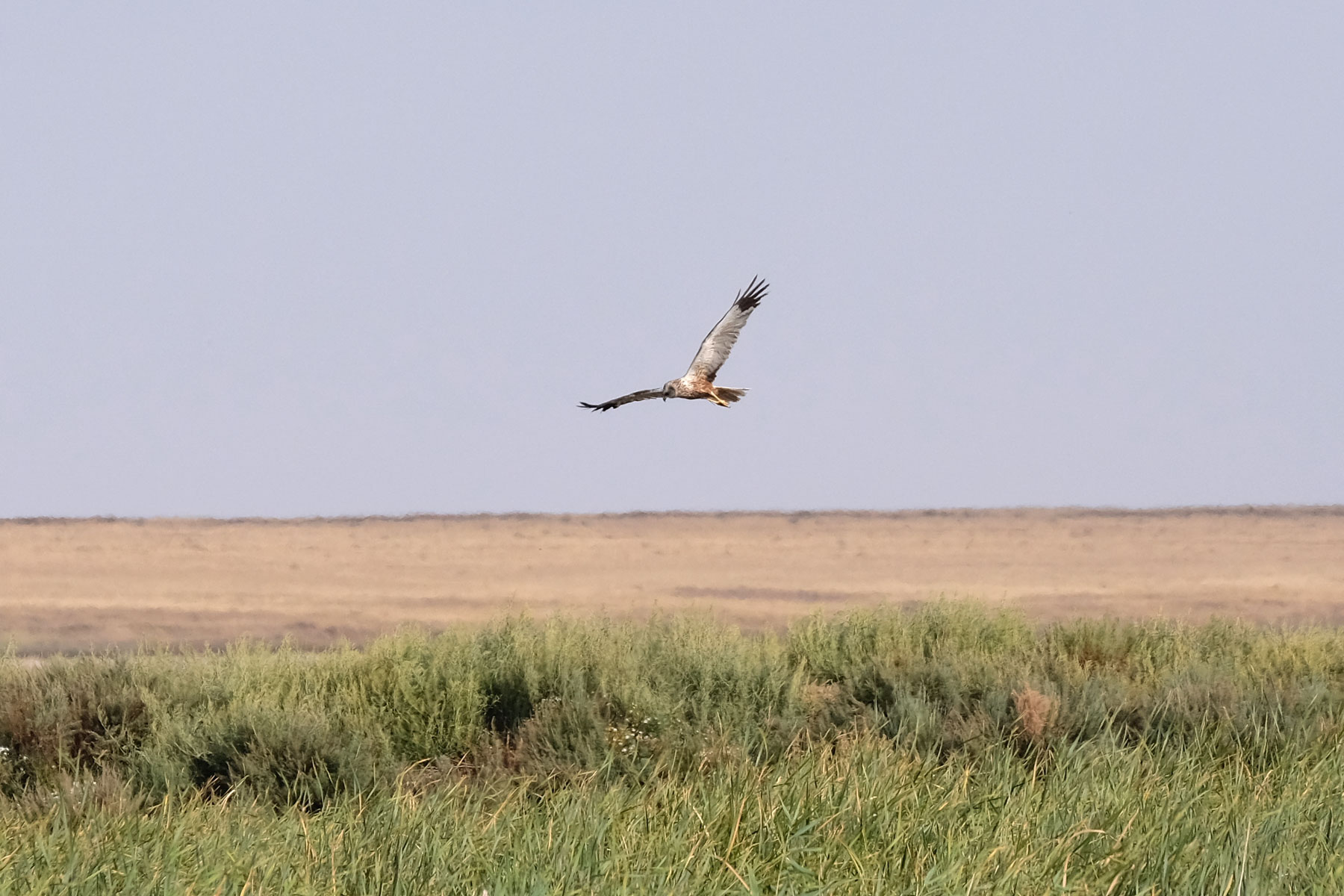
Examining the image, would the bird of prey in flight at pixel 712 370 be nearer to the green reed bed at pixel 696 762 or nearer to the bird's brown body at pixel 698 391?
the bird's brown body at pixel 698 391

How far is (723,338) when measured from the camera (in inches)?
351

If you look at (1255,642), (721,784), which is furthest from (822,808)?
(1255,642)

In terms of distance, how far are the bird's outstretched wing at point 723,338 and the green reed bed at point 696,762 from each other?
2209mm

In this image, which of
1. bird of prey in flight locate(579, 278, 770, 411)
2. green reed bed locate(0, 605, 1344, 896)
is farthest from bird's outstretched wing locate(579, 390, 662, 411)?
green reed bed locate(0, 605, 1344, 896)

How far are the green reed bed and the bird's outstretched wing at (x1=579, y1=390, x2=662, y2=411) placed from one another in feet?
6.91

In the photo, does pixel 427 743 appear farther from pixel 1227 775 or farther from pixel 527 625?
pixel 1227 775

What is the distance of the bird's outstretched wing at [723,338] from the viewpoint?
8.55 metres

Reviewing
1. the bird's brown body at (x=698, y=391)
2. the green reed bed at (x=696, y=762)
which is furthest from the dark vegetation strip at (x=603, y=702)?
the bird's brown body at (x=698, y=391)

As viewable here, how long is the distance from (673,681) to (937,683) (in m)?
2.25

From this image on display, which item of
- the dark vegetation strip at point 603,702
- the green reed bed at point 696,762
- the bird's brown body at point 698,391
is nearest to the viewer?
the green reed bed at point 696,762

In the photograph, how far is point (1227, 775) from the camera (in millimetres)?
8086

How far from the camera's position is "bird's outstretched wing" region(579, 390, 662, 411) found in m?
8.59

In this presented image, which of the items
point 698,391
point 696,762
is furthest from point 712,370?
point 696,762

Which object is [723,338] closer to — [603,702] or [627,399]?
[627,399]
